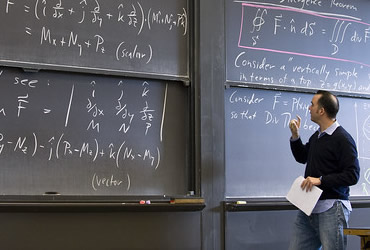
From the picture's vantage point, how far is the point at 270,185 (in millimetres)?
4500

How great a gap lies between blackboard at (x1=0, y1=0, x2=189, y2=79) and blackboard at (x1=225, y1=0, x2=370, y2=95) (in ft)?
1.45

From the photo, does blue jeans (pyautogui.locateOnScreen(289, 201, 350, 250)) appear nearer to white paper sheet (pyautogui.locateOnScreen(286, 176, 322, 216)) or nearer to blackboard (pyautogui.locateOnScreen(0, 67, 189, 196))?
white paper sheet (pyautogui.locateOnScreen(286, 176, 322, 216))

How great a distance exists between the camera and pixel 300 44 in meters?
4.71

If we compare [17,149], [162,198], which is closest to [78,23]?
[17,149]

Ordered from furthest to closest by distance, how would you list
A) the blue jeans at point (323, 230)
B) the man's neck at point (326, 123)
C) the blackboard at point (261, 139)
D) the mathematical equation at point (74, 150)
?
the blackboard at point (261, 139) → the man's neck at point (326, 123) → the mathematical equation at point (74, 150) → the blue jeans at point (323, 230)

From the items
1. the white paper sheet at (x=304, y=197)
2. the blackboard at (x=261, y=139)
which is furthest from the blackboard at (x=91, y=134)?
the white paper sheet at (x=304, y=197)

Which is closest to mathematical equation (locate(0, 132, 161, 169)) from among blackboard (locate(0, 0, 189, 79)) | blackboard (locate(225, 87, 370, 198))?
blackboard (locate(0, 0, 189, 79))

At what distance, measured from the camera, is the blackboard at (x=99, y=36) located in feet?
12.3

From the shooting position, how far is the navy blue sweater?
11.7ft

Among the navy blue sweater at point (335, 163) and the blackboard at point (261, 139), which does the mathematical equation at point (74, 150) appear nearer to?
the blackboard at point (261, 139)

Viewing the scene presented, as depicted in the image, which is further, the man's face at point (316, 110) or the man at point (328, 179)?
the man's face at point (316, 110)

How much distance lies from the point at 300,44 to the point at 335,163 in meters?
1.32

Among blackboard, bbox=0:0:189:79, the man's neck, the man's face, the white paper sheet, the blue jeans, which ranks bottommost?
the blue jeans

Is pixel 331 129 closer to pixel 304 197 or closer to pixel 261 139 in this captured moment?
pixel 304 197
